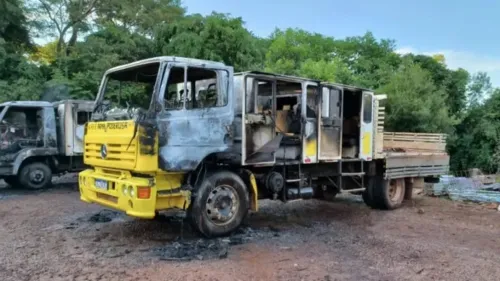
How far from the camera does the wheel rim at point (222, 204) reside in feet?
19.5

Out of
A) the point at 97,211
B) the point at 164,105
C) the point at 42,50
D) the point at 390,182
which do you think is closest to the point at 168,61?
the point at 164,105

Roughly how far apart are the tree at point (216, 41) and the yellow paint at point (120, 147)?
941cm

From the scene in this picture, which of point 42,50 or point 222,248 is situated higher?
point 42,50

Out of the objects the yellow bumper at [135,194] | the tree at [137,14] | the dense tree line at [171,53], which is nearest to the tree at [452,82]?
the dense tree line at [171,53]

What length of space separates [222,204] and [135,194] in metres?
1.25

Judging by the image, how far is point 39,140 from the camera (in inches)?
430

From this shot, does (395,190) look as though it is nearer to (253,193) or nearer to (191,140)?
(253,193)

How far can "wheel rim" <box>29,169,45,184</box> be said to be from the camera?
35.4 ft

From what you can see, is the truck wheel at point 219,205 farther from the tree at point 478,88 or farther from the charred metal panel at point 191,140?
the tree at point 478,88

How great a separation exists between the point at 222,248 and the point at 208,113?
177cm

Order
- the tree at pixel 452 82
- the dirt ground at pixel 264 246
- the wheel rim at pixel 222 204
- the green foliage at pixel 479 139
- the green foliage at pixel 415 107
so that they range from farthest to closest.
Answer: the tree at pixel 452 82, the green foliage at pixel 479 139, the green foliage at pixel 415 107, the wheel rim at pixel 222 204, the dirt ground at pixel 264 246

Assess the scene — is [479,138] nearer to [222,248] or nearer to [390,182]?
[390,182]

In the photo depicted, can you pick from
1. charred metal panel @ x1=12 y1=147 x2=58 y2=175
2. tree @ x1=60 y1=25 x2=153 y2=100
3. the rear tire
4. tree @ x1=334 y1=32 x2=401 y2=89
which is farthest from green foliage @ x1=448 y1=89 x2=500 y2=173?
the rear tire

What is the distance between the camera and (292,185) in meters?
7.27
